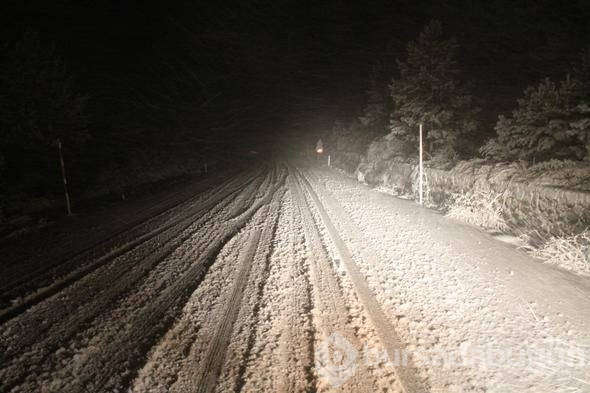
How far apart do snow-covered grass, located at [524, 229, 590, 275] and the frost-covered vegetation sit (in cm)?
2

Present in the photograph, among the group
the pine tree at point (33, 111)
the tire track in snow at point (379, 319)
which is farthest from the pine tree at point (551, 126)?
the pine tree at point (33, 111)

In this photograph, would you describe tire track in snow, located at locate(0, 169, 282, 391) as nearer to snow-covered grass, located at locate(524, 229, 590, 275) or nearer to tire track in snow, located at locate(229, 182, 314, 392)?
tire track in snow, located at locate(229, 182, 314, 392)

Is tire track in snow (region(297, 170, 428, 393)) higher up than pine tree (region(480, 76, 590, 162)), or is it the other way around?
pine tree (region(480, 76, 590, 162))

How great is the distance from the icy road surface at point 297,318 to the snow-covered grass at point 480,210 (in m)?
1.15

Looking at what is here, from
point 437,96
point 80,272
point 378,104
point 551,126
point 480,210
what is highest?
point 378,104

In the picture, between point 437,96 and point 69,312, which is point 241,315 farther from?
point 437,96

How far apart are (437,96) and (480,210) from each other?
6.87 meters

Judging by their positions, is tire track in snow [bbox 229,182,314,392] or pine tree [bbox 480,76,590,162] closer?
tire track in snow [bbox 229,182,314,392]

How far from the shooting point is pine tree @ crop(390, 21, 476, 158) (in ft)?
41.1

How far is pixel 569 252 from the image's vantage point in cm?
543

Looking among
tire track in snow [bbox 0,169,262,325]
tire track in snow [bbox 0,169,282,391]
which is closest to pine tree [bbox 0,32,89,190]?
tire track in snow [bbox 0,169,262,325]

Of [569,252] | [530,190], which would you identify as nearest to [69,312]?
[569,252]

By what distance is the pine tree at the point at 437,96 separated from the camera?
41.1ft

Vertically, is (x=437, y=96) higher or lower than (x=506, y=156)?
higher
